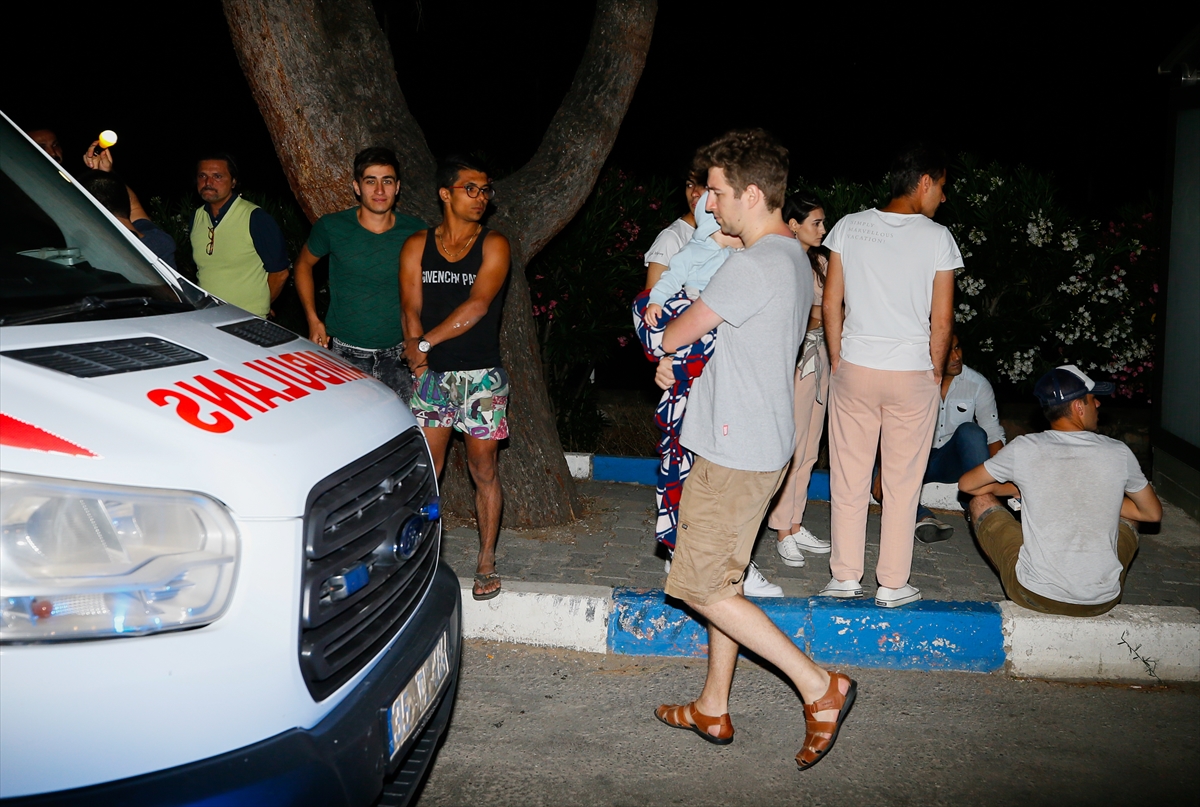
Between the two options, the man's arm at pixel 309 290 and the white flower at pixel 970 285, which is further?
Answer: the white flower at pixel 970 285

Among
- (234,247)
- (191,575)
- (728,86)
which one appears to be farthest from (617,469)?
(728,86)

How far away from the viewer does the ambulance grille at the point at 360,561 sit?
90.9 inches

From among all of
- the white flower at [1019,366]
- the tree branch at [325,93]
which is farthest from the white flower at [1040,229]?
the tree branch at [325,93]

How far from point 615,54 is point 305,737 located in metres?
4.84

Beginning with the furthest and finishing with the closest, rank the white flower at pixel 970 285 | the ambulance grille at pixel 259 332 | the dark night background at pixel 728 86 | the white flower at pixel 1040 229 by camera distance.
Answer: the dark night background at pixel 728 86
the white flower at pixel 970 285
the white flower at pixel 1040 229
the ambulance grille at pixel 259 332

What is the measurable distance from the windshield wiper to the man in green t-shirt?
1.71 m

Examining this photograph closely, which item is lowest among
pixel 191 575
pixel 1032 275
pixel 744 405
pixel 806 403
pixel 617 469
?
pixel 617 469

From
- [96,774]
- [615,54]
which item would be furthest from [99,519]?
[615,54]

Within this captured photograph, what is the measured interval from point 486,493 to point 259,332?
179 cm

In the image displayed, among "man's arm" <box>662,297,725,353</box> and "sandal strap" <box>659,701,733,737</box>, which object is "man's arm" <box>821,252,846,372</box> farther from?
"sandal strap" <box>659,701,733,737</box>

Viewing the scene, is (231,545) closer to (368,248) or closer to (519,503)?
(368,248)

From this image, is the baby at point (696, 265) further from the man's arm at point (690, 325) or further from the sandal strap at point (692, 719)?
the sandal strap at point (692, 719)

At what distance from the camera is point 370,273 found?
4797 mm

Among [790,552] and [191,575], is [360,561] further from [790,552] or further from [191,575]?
[790,552]
